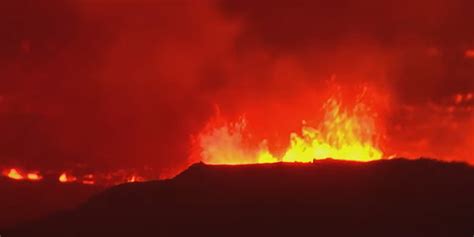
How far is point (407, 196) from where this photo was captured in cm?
9844

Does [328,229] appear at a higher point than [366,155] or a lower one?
lower

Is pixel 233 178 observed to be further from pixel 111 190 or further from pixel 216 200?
pixel 111 190

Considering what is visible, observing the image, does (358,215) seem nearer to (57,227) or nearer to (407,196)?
(407,196)

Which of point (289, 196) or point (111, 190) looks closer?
point (289, 196)

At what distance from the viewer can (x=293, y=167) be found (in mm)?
103125

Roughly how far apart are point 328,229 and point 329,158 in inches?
384

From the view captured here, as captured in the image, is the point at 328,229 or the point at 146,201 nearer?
the point at 328,229

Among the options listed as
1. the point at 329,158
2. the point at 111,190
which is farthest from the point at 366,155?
the point at 111,190

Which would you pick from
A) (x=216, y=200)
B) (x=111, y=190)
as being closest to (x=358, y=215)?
(x=216, y=200)

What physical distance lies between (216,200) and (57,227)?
473 inches

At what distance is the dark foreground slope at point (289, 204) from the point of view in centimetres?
9550

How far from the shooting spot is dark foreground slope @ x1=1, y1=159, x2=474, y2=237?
95.5 metres

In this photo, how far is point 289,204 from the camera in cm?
9975

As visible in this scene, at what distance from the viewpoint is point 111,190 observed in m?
108
